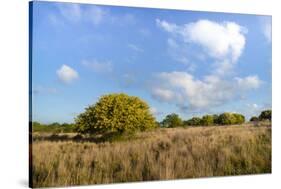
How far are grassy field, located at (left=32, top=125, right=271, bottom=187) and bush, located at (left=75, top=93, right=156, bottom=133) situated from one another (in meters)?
0.18

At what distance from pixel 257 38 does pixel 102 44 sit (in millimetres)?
2857

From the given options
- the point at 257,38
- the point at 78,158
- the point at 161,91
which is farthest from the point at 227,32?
the point at 78,158

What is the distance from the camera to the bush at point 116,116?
10180 millimetres

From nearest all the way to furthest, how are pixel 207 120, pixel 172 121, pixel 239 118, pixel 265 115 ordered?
1. pixel 172 121
2. pixel 207 120
3. pixel 239 118
4. pixel 265 115

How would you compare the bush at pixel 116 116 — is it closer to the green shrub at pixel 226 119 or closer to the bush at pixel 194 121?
the bush at pixel 194 121

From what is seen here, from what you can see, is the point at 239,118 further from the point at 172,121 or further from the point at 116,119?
the point at 116,119

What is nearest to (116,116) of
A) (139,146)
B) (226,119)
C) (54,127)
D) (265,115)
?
(139,146)

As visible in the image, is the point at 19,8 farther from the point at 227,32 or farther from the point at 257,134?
the point at 257,134

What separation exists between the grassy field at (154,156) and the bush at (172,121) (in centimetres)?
8

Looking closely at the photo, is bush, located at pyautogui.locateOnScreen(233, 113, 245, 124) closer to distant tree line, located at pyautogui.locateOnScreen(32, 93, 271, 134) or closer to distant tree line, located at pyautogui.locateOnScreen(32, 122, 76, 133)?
distant tree line, located at pyautogui.locateOnScreen(32, 93, 271, 134)

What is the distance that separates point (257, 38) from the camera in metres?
11.4

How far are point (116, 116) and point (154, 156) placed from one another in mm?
879

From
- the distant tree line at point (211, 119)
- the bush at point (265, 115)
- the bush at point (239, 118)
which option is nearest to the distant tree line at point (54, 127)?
the distant tree line at point (211, 119)

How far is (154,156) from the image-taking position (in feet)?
34.5
